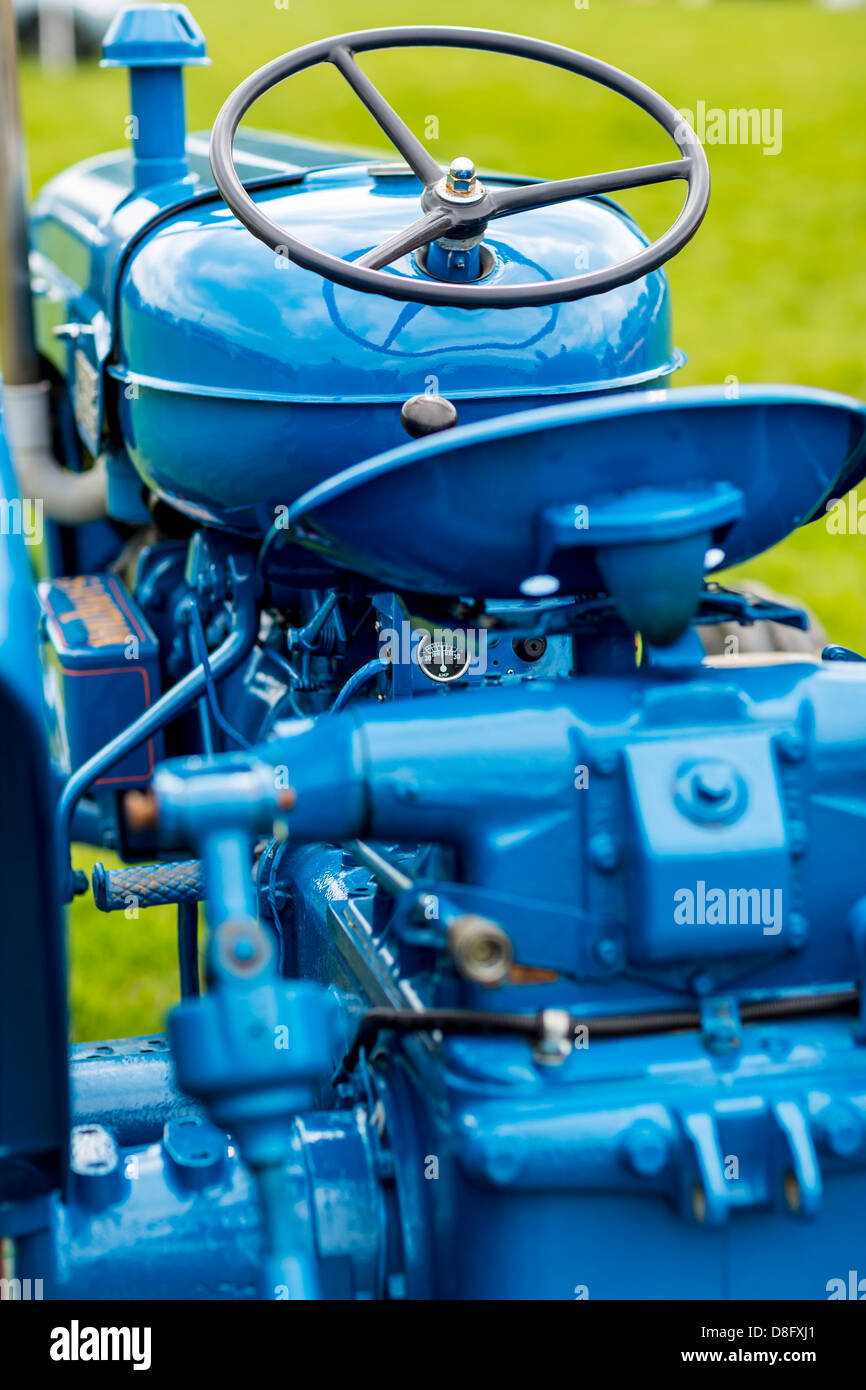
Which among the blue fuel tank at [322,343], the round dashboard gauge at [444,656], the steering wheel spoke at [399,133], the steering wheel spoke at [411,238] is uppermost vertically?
the steering wheel spoke at [399,133]

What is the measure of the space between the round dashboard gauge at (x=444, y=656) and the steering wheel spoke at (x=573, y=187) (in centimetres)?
44

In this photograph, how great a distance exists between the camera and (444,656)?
5.60ft

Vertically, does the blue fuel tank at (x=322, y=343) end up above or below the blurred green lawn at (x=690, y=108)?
below

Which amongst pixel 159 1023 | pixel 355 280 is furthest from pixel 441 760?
pixel 159 1023

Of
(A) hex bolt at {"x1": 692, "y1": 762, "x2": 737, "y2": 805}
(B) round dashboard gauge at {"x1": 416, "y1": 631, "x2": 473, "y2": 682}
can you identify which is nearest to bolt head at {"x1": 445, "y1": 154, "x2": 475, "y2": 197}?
(B) round dashboard gauge at {"x1": 416, "y1": 631, "x2": 473, "y2": 682}

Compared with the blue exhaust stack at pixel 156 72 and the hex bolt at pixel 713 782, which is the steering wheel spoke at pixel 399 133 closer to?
the blue exhaust stack at pixel 156 72

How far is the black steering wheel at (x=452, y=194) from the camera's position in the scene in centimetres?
156

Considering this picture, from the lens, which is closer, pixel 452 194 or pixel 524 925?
pixel 524 925

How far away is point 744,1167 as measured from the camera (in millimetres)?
1261

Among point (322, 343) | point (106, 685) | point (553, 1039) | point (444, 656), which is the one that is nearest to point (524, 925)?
point (553, 1039)

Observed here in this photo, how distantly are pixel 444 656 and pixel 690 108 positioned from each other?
332 inches

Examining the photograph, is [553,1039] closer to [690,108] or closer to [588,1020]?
[588,1020]

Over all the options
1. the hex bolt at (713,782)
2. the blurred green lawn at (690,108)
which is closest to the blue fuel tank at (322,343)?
the hex bolt at (713,782)
